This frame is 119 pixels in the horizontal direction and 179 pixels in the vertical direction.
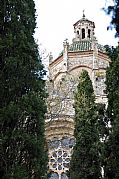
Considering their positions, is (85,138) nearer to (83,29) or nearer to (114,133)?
(114,133)

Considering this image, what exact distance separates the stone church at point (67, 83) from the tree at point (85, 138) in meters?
1.40

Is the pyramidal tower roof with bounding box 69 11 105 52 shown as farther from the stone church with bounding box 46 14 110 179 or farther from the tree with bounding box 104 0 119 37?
the tree with bounding box 104 0 119 37

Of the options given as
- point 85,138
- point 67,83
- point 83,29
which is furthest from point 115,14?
point 83,29

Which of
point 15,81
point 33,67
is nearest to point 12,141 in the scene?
point 15,81

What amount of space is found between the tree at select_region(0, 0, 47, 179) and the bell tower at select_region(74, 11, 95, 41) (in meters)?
22.8

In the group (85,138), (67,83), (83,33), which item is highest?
(83,33)

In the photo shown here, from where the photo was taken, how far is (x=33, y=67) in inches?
404

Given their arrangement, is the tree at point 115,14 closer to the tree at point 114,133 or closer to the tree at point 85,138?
the tree at point 114,133

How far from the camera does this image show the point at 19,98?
9.43 metres

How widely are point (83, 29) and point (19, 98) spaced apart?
80.6 feet

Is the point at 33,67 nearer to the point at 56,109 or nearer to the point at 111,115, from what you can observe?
the point at 111,115

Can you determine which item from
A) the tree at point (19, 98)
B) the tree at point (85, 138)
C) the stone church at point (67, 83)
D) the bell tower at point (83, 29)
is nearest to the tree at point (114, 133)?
the tree at point (19, 98)

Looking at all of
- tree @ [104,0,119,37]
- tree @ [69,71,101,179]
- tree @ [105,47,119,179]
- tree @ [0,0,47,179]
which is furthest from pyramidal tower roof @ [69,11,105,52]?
tree @ [104,0,119,37]

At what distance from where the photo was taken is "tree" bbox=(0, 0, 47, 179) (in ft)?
29.5
